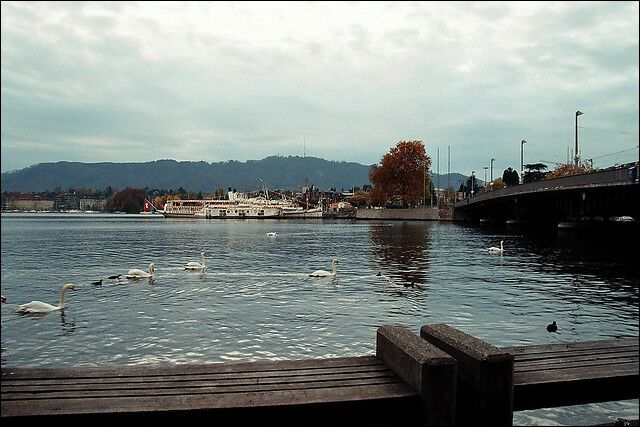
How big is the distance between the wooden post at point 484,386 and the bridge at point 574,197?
4278 centimetres

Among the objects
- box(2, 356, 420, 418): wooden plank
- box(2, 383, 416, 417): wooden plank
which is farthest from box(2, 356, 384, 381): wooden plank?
box(2, 383, 416, 417): wooden plank

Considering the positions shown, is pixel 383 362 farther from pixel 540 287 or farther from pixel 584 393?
pixel 540 287

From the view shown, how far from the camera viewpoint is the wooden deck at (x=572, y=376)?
628cm

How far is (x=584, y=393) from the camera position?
640cm

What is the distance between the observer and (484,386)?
19.3 ft

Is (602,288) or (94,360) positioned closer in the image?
(94,360)

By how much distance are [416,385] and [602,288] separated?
22689mm

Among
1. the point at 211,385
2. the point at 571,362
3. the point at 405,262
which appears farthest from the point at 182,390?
the point at 405,262

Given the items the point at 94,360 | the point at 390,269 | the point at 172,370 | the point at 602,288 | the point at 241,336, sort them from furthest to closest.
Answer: the point at 390,269, the point at 602,288, the point at 241,336, the point at 94,360, the point at 172,370

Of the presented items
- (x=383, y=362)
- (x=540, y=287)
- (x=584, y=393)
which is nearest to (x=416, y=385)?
(x=383, y=362)

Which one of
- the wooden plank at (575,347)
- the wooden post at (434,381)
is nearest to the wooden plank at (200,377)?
the wooden post at (434,381)

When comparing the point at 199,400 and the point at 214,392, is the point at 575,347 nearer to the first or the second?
the point at 214,392

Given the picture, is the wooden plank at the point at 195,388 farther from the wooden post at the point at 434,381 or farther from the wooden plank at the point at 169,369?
the wooden post at the point at 434,381

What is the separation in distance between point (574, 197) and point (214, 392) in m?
67.1
